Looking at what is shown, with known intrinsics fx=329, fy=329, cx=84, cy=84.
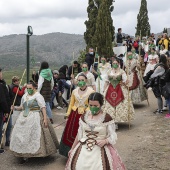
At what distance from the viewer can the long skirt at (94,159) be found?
4.45 metres

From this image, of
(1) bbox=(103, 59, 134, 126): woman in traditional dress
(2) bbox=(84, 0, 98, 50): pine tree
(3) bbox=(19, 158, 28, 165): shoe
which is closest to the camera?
(3) bbox=(19, 158, 28, 165): shoe

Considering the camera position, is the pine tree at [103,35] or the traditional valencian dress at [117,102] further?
the pine tree at [103,35]

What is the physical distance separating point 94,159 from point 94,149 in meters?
0.14

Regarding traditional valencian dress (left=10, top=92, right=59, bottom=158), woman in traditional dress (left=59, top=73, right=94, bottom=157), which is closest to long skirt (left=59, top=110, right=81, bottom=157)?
woman in traditional dress (left=59, top=73, right=94, bottom=157)

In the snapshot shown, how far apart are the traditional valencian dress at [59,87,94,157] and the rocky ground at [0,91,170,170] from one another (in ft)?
1.56

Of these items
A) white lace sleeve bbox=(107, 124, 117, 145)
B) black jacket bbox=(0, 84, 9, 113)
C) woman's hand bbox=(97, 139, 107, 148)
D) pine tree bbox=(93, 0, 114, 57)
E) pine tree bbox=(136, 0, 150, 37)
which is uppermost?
pine tree bbox=(136, 0, 150, 37)

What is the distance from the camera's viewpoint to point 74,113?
6391 mm

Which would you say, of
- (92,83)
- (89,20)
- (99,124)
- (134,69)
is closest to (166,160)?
(99,124)

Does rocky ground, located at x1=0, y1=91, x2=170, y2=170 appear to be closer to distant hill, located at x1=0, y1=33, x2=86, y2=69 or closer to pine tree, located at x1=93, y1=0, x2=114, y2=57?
pine tree, located at x1=93, y1=0, x2=114, y2=57

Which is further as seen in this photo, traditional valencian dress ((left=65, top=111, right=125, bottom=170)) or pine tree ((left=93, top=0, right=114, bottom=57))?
pine tree ((left=93, top=0, right=114, bottom=57))

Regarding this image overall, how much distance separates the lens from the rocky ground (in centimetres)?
637

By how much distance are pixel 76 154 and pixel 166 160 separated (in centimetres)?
255

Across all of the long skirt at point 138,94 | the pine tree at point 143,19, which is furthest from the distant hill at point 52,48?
the long skirt at point 138,94

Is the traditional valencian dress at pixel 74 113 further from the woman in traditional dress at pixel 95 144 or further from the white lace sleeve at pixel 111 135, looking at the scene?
the white lace sleeve at pixel 111 135
